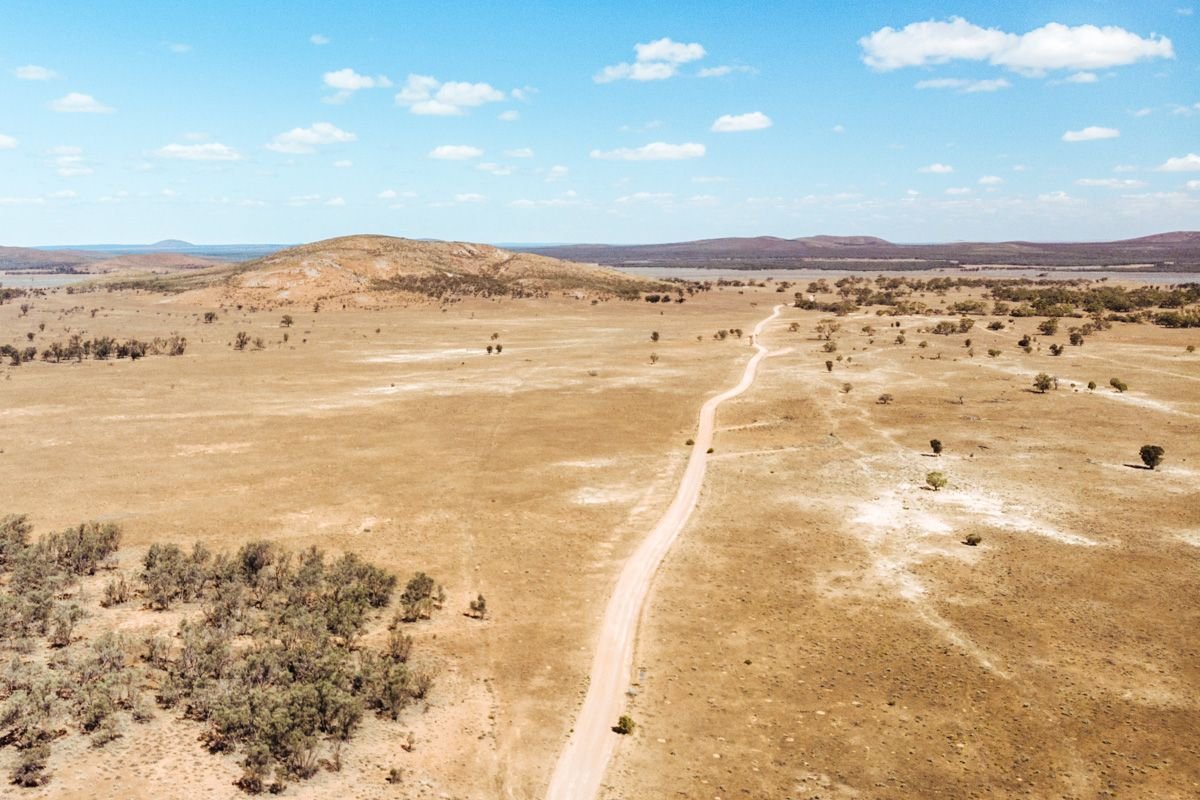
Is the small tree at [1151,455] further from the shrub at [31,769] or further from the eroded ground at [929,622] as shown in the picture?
the shrub at [31,769]

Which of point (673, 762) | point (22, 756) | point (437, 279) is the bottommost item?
point (673, 762)

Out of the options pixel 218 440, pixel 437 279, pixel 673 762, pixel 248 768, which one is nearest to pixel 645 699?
pixel 673 762

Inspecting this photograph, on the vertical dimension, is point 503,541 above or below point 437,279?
below

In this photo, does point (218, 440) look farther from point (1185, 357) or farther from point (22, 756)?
point (1185, 357)

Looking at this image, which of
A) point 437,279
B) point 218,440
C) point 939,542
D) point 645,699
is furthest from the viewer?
point 437,279

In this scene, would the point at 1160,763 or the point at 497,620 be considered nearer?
the point at 1160,763

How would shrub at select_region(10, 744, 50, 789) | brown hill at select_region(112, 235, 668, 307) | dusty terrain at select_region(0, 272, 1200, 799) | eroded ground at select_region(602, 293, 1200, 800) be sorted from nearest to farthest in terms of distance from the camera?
shrub at select_region(10, 744, 50, 789) < eroded ground at select_region(602, 293, 1200, 800) < dusty terrain at select_region(0, 272, 1200, 799) < brown hill at select_region(112, 235, 668, 307)

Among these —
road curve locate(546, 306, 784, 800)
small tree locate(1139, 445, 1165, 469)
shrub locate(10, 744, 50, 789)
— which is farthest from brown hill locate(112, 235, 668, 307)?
shrub locate(10, 744, 50, 789)

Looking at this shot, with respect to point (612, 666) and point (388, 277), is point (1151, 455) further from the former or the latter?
point (388, 277)

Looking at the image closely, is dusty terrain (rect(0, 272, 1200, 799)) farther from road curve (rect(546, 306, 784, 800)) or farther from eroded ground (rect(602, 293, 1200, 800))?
road curve (rect(546, 306, 784, 800))
